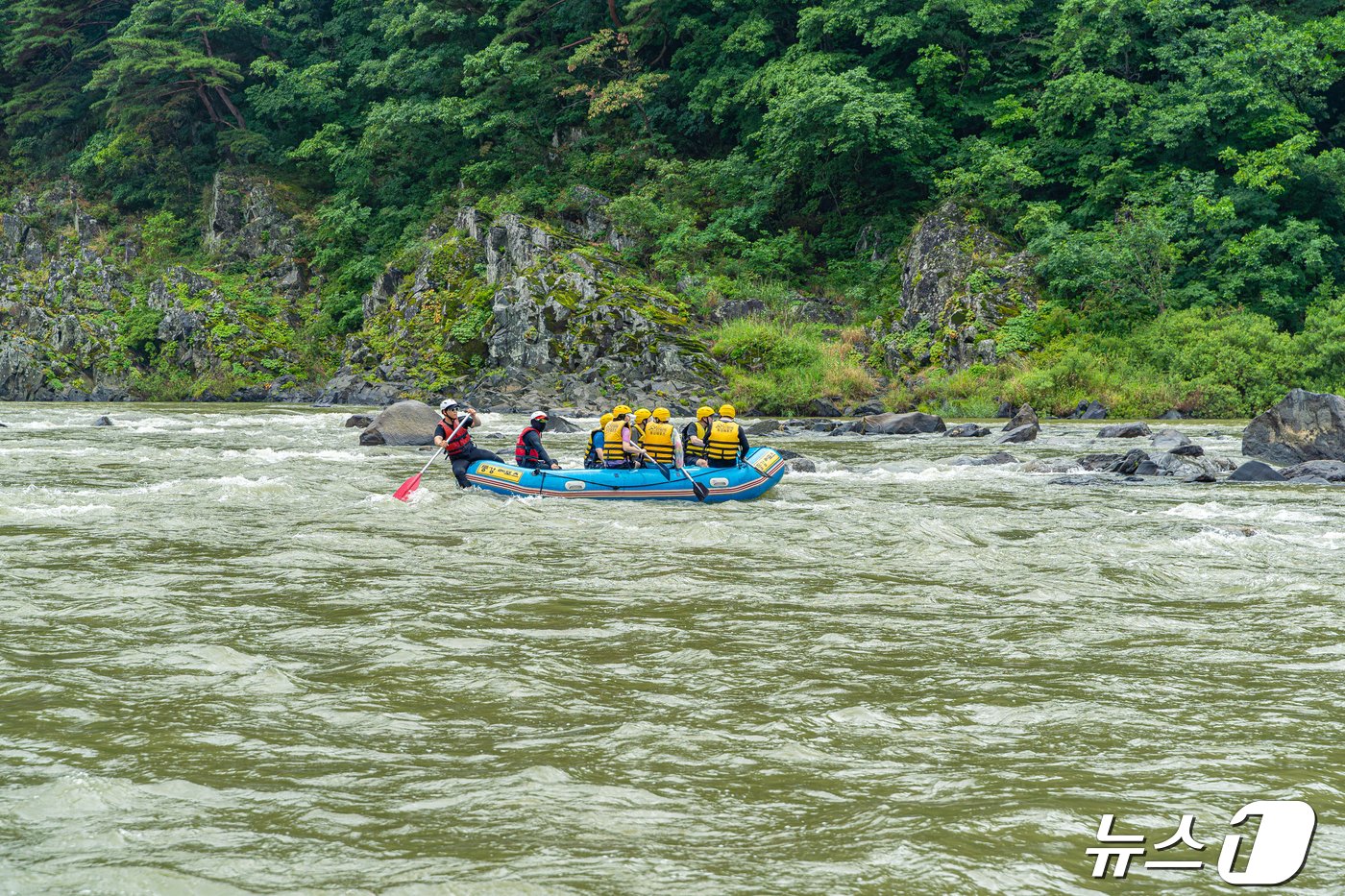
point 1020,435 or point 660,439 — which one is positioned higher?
point 660,439

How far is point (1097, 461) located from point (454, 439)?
922 centimetres

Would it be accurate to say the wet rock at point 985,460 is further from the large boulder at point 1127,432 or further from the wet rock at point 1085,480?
the large boulder at point 1127,432

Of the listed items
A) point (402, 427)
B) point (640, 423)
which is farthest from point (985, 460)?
point (402, 427)

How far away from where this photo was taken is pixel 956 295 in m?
27.4

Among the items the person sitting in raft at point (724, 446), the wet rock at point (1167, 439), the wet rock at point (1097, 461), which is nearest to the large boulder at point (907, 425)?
the wet rock at point (1167, 439)

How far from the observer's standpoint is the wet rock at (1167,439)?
56.7ft

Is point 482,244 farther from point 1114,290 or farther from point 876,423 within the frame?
point 1114,290

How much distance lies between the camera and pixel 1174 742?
4.09 meters

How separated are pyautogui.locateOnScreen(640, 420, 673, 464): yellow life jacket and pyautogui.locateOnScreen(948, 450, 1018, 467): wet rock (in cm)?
470

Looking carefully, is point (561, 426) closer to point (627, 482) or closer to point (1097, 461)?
point (627, 482)

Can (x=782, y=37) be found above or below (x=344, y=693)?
above

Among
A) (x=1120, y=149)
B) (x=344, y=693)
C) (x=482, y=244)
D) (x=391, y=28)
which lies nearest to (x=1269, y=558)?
(x=344, y=693)

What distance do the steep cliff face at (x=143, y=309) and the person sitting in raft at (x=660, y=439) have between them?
76.6ft

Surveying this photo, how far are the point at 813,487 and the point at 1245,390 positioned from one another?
16102 millimetres
